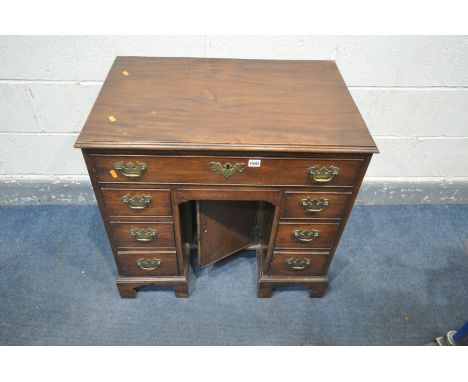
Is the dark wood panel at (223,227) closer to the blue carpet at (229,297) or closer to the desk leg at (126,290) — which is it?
the blue carpet at (229,297)

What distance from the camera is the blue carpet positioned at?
1.49 m

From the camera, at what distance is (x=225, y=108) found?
116 centimetres

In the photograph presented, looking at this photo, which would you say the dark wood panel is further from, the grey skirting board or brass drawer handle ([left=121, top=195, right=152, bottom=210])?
the grey skirting board

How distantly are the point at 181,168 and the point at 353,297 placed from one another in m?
1.08

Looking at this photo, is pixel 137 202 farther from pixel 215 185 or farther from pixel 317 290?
pixel 317 290

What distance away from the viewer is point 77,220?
1.94 metres

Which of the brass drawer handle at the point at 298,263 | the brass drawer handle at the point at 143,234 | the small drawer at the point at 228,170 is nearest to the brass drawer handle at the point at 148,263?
the brass drawer handle at the point at 143,234

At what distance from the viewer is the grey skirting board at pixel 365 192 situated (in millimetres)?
1943

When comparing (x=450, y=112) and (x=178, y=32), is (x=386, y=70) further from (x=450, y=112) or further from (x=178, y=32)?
(x=178, y=32)

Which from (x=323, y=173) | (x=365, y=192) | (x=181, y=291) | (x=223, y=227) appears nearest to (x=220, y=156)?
(x=323, y=173)

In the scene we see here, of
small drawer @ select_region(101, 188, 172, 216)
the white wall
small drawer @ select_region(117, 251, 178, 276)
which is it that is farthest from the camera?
the white wall

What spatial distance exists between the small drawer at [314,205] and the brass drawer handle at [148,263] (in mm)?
567

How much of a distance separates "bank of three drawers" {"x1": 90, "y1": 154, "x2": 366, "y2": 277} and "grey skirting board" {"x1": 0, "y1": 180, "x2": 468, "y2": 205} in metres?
0.74

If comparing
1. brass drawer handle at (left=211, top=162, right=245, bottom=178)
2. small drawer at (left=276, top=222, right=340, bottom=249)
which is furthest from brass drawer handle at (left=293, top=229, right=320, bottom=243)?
brass drawer handle at (left=211, top=162, right=245, bottom=178)
